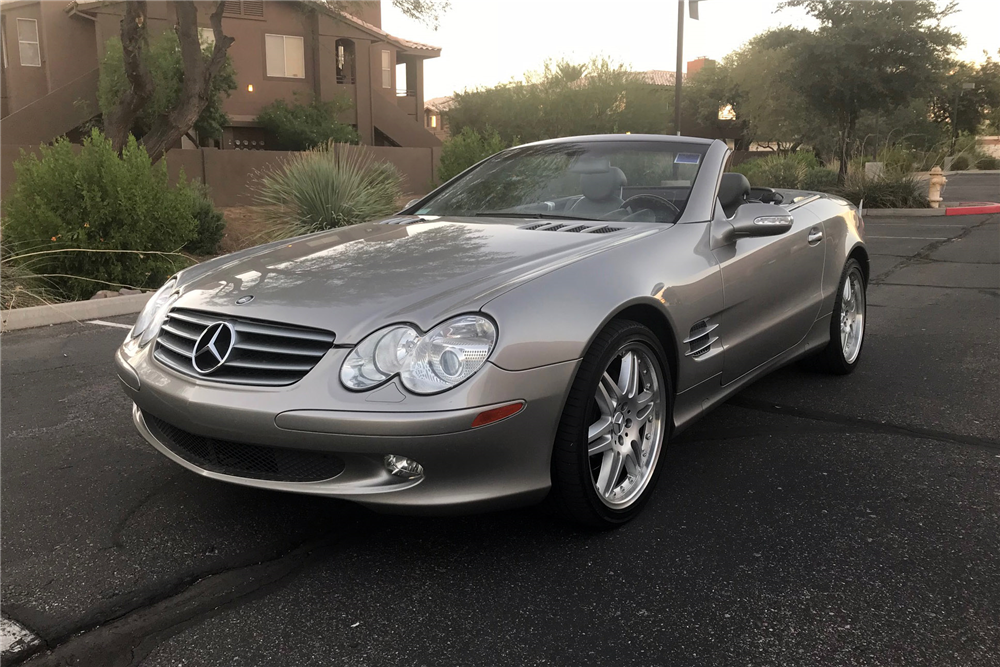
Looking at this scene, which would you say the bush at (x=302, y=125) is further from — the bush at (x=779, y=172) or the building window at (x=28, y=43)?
the bush at (x=779, y=172)

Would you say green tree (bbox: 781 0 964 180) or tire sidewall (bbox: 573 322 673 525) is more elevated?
green tree (bbox: 781 0 964 180)

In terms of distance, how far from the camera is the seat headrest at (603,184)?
404 centimetres

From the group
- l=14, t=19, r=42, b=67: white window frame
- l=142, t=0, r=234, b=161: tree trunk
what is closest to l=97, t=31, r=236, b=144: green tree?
l=14, t=19, r=42, b=67: white window frame

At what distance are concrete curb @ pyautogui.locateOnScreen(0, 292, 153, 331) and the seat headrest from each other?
471 centimetres

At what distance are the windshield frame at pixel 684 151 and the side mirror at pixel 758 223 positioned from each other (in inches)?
5.1

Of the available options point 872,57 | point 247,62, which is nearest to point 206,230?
point 872,57

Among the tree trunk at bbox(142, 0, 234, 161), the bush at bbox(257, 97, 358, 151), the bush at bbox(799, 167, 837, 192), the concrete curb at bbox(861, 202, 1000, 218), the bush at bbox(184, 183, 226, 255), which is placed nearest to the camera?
the bush at bbox(184, 183, 226, 255)

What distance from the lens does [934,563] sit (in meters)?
2.80

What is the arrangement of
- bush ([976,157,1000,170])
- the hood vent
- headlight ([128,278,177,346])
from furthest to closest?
bush ([976,157,1000,170])
the hood vent
headlight ([128,278,177,346])

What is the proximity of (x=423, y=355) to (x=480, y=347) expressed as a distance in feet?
0.57

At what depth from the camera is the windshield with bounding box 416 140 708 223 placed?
3877mm

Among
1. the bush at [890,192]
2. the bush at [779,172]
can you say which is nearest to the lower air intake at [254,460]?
the bush at [890,192]

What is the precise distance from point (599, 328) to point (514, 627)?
98cm

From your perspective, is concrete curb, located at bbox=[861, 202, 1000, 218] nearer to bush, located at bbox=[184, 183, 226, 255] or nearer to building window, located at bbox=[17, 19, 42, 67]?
bush, located at bbox=[184, 183, 226, 255]
